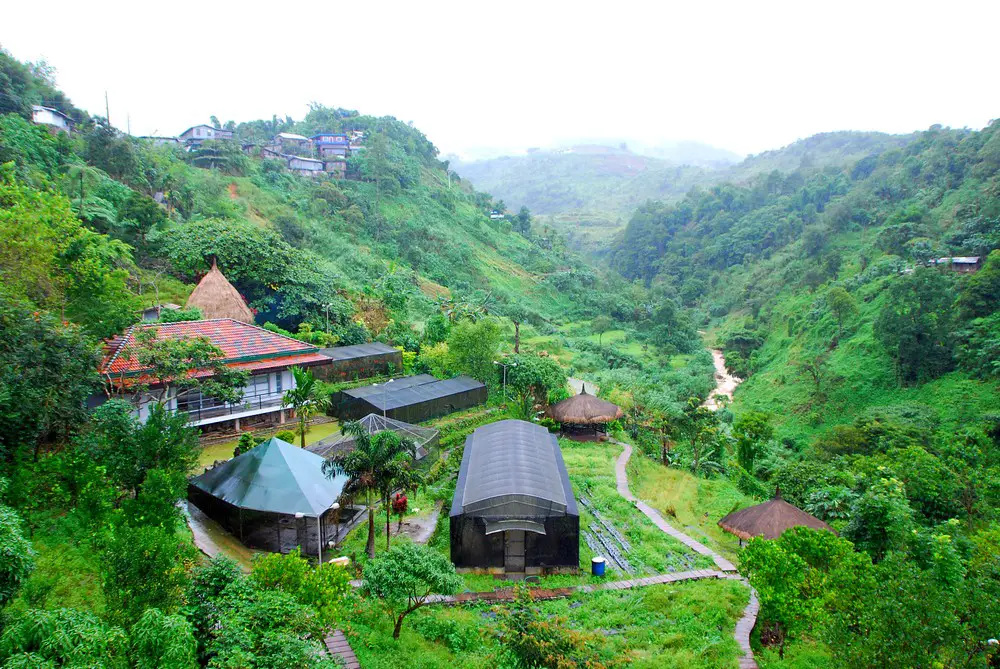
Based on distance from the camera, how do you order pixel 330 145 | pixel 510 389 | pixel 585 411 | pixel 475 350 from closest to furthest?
pixel 585 411
pixel 475 350
pixel 510 389
pixel 330 145

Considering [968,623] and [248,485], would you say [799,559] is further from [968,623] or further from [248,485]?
[248,485]

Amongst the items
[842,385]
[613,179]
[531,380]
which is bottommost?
[842,385]

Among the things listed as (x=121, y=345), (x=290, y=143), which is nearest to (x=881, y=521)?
(x=121, y=345)

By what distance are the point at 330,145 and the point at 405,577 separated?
6473 cm

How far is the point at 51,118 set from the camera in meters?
35.8

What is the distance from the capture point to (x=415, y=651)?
32.4 feet

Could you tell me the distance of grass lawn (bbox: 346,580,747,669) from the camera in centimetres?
971

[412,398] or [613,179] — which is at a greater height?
[613,179]

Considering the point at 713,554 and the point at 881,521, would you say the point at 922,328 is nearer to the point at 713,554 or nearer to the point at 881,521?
the point at 881,521

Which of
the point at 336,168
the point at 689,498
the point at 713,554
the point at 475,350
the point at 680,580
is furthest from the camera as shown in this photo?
the point at 336,168

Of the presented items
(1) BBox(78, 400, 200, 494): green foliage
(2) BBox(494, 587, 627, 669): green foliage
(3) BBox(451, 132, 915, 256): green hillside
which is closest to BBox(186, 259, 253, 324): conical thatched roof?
(1) BBox(78, 400, 200, 494): green foliage

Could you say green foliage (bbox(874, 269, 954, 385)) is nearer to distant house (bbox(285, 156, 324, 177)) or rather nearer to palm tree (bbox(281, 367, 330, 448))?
palm tree (bbox(281, 367, 330, 448))

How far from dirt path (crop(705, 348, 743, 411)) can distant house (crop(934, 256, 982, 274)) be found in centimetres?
1579

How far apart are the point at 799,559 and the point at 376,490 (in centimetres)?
903
